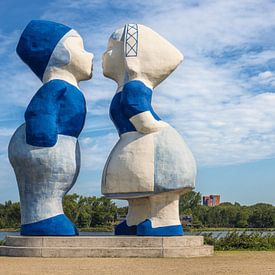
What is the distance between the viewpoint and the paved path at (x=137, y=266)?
368 inches

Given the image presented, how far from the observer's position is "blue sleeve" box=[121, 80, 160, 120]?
12617mm

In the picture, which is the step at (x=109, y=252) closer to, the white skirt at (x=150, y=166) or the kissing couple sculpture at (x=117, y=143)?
the kissing couple sculpture at (x=117, y=143)

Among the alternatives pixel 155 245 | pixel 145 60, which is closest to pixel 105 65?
pixel 145 60

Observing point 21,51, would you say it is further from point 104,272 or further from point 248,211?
point 248,211

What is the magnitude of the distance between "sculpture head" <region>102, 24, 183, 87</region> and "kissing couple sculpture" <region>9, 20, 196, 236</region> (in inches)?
0.9

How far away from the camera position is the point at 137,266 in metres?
10.1

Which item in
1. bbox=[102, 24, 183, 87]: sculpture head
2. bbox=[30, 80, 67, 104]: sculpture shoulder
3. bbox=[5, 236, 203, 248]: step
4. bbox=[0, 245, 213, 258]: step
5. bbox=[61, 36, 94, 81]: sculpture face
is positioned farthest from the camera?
bbox=[61, 36, 94, 81]: sculpture face

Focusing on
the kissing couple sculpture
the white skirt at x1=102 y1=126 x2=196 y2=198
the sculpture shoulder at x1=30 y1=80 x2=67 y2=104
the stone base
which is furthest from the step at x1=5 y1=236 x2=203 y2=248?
the sculpture shoulder at x1=30 y1=80 x2=67 y2=104

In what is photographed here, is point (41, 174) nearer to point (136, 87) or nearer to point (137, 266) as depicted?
point (136, 87)

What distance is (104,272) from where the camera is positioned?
916 centimetres

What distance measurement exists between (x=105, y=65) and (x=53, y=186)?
10.3 feet

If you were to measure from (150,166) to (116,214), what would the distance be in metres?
17.1

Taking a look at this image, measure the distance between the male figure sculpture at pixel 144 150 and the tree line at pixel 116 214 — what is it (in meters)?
10.8

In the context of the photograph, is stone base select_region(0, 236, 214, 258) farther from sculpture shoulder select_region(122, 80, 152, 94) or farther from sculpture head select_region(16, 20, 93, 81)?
sculpture head select_region(16, 20, 93, 81)
